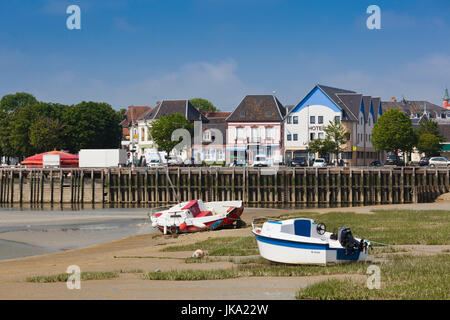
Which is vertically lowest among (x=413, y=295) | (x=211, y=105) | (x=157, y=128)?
(x=413, y=295)

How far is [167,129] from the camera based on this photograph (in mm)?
99750

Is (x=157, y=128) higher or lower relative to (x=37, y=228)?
higher

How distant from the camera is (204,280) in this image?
16438mm

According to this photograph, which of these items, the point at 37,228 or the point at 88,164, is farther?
the point at 88,164

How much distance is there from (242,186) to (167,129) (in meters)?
34.4

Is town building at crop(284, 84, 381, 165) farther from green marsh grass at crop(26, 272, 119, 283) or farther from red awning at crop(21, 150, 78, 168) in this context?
green marsh grass at crop(26, 272, 119, 283)

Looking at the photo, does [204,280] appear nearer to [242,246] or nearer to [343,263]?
[343,263]

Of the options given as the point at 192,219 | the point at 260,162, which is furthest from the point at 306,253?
the point at 260,162

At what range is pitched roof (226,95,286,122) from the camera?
104m

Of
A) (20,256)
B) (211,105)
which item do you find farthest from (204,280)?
(211,105)

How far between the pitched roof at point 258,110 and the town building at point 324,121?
11.9 ft

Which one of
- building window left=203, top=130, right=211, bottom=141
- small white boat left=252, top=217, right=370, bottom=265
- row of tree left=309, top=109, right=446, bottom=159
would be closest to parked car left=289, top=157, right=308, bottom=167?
row of tree left=309, top=109, right=446, bottom=159

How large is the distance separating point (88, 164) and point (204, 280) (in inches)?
2775

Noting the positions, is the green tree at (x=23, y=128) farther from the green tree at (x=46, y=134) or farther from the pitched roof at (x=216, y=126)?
the pitched roof at (x=216, y=126)
